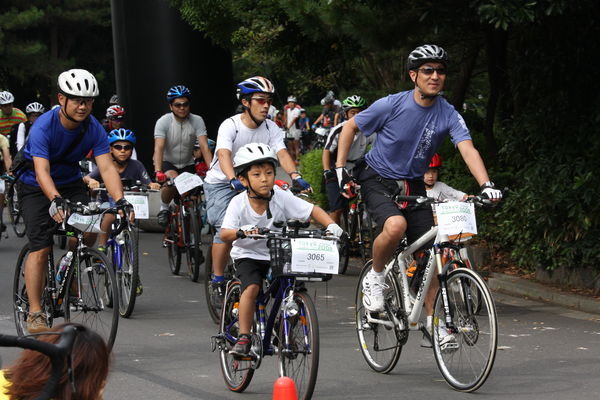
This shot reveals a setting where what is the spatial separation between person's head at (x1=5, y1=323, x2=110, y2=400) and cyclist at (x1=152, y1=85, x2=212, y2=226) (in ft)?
31.2

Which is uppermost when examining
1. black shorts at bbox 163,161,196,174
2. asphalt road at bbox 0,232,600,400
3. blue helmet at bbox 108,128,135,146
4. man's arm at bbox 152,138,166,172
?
blue helmet at bbox 108,128,135,146

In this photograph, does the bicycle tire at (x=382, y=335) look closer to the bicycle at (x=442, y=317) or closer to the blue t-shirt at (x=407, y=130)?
the bicycle at (x=442, y=317)

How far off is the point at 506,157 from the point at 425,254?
16.1 ft

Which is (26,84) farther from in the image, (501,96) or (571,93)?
(571,93)

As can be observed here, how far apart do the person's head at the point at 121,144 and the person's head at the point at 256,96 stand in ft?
8.50

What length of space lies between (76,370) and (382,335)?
4.98 metres

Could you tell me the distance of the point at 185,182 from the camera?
12.1 m

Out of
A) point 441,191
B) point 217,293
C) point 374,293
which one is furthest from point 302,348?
point 441,191

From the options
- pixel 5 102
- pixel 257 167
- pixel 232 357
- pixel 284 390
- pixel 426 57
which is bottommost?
pixel 232 357

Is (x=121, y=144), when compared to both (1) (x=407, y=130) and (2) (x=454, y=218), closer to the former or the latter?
(1) (x=407, y=130)

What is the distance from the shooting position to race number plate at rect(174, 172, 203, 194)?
12.0 metres

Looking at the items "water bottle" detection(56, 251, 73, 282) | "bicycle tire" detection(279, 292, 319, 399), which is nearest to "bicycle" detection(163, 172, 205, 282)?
"water bottle" detection(56, 251, 73, 282)

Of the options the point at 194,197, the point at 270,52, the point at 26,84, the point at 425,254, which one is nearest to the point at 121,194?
the point at 425,254

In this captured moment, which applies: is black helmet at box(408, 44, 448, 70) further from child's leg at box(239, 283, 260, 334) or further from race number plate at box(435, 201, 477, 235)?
child's leg at box(239, 283, 260, 334)
